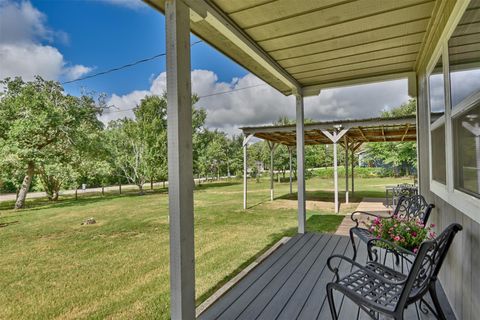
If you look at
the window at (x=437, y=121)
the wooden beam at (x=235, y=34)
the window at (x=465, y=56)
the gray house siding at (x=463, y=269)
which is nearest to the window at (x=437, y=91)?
the window at (x=437, y=121)

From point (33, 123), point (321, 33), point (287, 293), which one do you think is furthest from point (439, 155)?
point (33, 123)

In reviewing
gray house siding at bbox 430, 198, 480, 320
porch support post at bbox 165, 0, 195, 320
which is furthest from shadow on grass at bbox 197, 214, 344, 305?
gray house siding at bbox 430, 198, 480, 320

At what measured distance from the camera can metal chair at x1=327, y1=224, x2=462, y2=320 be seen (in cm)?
118

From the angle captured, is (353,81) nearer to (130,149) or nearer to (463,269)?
(463,269)

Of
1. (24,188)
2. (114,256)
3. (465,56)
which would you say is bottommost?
(114,256)

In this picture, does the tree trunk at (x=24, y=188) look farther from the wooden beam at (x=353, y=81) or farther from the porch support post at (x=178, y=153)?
the porch support post at (x=178, y=153)

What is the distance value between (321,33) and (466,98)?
3.94 feet

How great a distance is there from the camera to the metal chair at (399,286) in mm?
1179

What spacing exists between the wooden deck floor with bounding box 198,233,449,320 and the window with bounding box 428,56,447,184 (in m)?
1.15

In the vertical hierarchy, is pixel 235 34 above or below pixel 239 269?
above

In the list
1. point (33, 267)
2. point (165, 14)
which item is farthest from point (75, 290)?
point (165, 14)

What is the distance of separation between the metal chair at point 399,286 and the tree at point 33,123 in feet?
38.9

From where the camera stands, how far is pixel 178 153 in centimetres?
146

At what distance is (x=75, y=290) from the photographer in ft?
10.4
